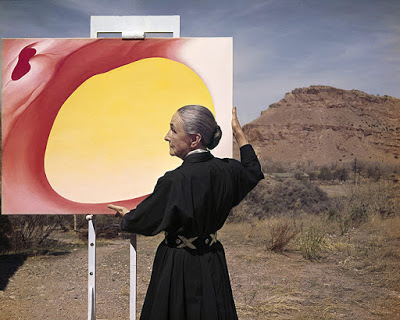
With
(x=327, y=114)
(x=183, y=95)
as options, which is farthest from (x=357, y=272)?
(x=327, y=114)

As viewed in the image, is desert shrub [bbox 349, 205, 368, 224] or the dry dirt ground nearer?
the dry dirt ground

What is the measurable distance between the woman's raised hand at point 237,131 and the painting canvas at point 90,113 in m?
0.27

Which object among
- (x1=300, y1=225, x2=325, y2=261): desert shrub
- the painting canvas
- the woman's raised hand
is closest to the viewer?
the woman's raised hand

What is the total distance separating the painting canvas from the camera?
2.16 metres

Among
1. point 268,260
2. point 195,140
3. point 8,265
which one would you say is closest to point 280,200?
point 268,260

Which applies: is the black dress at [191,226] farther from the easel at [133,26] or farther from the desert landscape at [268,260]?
the desert landscape at [268,260]

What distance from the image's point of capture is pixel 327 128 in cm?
2925

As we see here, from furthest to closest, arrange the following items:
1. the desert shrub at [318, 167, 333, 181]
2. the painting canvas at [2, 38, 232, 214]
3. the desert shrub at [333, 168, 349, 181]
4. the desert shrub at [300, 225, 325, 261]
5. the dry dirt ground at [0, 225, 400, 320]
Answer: the desert shrub at [318, 167, 333, 181], the desert shrub at [333, 168, 349, 181], the desert shrub at [300, 225, 325, 261], the dry dirt ground at [0, 225, 400, 320], the painting canvas at [2, 38, 232, 214]

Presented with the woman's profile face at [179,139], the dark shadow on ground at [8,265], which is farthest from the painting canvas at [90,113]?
the dark shadow on ground at [8,265]

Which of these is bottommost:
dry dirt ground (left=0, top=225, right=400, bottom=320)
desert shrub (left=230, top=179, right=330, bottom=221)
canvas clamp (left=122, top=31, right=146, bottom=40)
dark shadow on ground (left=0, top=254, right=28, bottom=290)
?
dry dirt ground (left=0, top=225, right=400, bottom=320)

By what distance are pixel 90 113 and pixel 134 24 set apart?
1.77 ft

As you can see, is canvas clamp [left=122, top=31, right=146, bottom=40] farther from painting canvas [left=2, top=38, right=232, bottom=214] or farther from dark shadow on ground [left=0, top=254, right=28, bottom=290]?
dark shadow on ground [left=0, top=254, right=28, bottom=290]

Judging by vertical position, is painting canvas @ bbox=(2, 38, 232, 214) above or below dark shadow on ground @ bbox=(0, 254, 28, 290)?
above

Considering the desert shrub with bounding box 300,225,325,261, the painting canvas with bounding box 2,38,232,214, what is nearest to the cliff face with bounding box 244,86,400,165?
the desert shrub with bounding box 300,225,325,261
